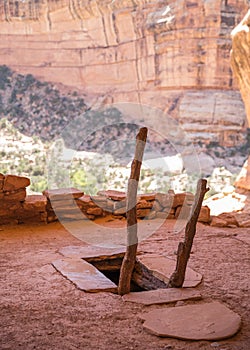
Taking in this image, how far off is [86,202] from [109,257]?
6.09 ft

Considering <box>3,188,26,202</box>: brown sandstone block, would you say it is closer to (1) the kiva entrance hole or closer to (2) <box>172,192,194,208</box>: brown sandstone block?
(1) the kiva entrance hole

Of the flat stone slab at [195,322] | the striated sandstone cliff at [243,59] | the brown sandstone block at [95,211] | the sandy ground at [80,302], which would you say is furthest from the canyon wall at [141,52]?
the flat stone slab at [195,322]

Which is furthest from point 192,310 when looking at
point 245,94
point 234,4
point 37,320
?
point 234,4

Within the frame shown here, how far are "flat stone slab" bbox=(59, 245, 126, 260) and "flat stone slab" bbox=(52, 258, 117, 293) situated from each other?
0.20 meters

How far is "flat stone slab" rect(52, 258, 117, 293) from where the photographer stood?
3.39m

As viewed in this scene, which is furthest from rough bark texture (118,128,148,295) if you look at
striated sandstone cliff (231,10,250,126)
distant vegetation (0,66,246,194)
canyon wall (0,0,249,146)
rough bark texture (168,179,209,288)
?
canyon wall (0,0,249,146)

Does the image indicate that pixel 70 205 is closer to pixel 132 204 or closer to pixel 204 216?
pixel 204 216

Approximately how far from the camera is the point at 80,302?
3.08 meters

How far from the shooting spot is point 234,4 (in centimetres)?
2300

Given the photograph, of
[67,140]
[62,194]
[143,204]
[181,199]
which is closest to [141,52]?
[67,140]

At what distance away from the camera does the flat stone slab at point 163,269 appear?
141 inches

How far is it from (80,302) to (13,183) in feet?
9.87

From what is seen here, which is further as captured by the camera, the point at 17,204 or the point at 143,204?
the point at 143,204

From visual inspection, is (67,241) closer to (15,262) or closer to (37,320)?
(15,262)
